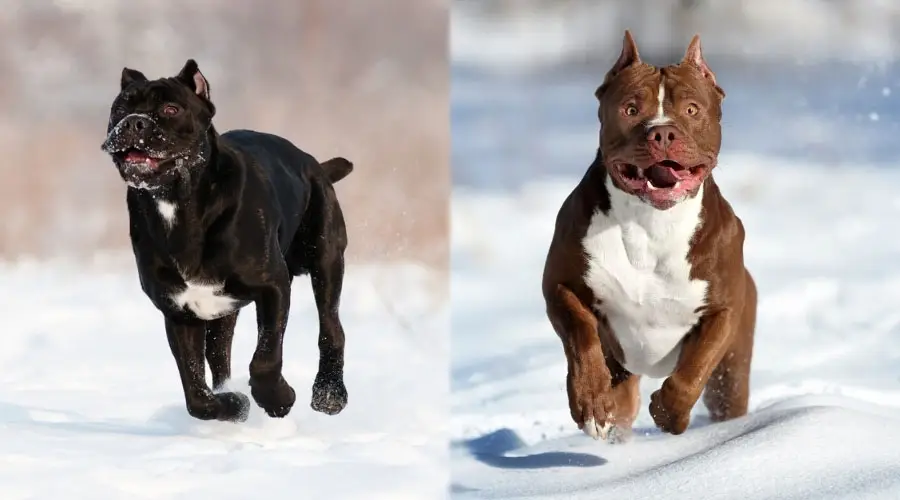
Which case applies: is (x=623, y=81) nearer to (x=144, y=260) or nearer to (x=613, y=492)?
(x=613, y=492)

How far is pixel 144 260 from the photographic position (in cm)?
379

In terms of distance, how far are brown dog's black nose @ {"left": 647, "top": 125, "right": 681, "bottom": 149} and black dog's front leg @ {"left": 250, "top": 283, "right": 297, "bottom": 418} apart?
1.31 metres

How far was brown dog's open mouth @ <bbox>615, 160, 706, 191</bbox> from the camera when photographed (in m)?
3.39

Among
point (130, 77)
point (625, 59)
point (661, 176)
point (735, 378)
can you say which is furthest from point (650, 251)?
point (130, 77)

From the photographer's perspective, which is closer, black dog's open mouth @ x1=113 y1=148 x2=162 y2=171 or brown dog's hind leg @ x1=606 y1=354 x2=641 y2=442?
black dog's open mouth @ x1=113 y1=148 x2=162 y2=171

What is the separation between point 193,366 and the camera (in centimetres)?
401

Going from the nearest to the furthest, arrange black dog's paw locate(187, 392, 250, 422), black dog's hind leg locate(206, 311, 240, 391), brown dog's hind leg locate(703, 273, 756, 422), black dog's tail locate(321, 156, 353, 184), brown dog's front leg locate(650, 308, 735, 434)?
brown dog's front leg locate(650, 308, 735, 434) < black dog's paw locate(187, 392, 250, 422) < brown dog's hind leg locate(703, 273, 756, 422) < black dog's hind leg locate(206, 311, 240, 391) < black dog's tail locate(321, 156, 353, 184)

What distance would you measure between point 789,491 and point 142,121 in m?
2.24

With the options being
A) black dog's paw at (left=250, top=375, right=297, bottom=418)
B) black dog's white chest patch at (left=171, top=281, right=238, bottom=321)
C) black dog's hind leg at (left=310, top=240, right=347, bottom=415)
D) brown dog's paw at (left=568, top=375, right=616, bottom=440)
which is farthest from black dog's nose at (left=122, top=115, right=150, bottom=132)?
brown dog's paw at (left=568, top=375, right=616, bottom=440)

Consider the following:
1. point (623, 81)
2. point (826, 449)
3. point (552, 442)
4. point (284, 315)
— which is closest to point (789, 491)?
point (826, 449)

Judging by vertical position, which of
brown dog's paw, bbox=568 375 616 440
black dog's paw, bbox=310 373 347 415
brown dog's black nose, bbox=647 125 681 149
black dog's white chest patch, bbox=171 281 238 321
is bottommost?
brown dog's paw, bbox=568 375 616 440

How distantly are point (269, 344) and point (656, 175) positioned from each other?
135 centimetres

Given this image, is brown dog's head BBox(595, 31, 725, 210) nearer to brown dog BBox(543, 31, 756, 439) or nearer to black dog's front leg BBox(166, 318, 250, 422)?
brown dog BBox(543, 31, 756, 439)

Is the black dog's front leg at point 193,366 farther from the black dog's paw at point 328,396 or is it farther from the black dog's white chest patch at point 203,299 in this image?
the black dog's paw at point 328,396
